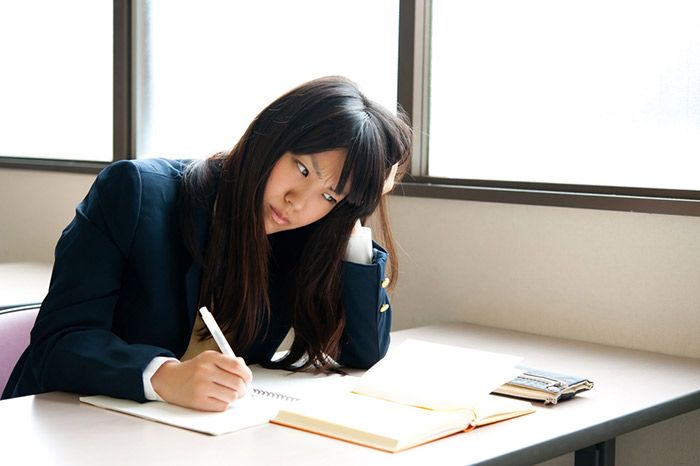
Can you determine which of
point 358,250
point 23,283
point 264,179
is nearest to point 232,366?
Result: point 264,179

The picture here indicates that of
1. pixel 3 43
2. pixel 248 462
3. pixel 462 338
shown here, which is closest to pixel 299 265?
pixel 462 338

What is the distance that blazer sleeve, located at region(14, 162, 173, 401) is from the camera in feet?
4.50

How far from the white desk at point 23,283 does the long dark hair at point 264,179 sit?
0.92 meters

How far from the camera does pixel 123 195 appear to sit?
1.50 m

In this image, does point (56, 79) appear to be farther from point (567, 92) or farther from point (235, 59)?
point (567, 92)

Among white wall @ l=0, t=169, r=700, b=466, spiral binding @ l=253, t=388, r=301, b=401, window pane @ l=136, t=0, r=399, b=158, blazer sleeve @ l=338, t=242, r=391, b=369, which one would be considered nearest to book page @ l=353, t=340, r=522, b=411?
spiral binding @ l=253, t=388, r=301, b=401

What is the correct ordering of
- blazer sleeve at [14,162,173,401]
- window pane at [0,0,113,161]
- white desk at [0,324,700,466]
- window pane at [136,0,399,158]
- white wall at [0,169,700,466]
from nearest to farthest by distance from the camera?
white desk at [0,324,700,466] < blazer sleeve at [14,162,173,401] < white wall at [0,169,700,466] < window pane at [136,0,399,158] < window pane at [0,0,113,161]

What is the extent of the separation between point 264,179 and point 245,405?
1.35 ft

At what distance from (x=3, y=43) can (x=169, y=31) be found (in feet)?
3.21

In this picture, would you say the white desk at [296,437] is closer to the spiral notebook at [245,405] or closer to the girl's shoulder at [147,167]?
the spiral notebook at [245,405]

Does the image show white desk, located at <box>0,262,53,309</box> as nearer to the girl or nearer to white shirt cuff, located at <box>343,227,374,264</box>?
the girl

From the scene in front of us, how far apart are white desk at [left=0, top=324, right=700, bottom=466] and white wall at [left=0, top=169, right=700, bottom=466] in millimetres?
361

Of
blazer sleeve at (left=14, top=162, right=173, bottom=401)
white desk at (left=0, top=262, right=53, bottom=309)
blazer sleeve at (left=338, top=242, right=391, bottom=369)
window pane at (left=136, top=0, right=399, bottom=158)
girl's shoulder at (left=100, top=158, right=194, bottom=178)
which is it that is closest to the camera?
blazer sleeve at (left=14, top=162, right=173, bottom=401)

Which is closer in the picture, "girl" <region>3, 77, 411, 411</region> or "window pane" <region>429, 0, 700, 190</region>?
"girl" <region>3, 77, 411, 411</region>
